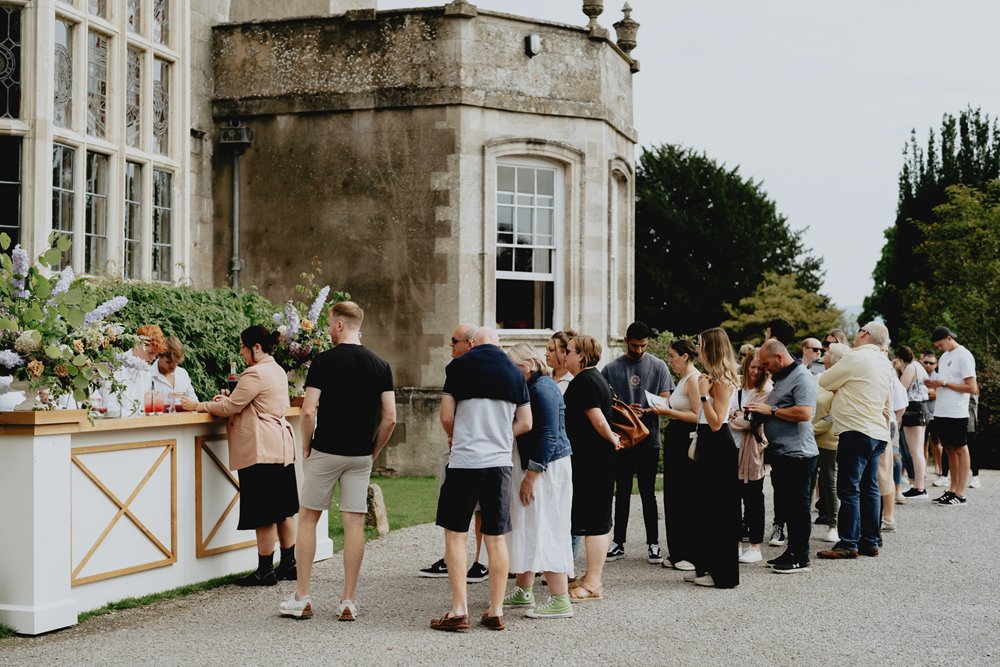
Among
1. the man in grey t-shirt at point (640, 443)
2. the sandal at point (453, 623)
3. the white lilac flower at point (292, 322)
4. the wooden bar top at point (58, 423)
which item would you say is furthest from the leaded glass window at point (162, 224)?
the sandal at point (453, 623)

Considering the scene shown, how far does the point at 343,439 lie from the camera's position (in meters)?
7.47

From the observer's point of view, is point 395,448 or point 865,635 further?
point 395,448

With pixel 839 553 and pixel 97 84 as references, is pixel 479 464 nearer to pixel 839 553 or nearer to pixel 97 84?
pixel 839 553

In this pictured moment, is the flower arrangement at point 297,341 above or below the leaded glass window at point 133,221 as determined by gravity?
below

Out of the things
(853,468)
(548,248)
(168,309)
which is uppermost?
(548,248)

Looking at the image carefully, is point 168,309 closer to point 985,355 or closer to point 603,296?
point 603,296

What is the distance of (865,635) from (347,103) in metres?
11.7

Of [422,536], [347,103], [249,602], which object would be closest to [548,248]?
[347,103]

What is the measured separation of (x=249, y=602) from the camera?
26.0 ft

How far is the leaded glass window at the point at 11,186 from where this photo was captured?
1133 cm

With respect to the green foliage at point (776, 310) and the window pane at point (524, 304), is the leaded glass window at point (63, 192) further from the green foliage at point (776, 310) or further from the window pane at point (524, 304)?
the green foliage at point (776, 310)

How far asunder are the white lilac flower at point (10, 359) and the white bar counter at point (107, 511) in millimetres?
305

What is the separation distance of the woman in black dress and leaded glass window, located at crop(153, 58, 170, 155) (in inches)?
289

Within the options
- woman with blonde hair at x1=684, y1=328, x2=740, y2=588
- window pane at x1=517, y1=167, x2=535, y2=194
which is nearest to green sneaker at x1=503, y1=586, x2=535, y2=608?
woman with blonde hair at x1=684, y1=328, x2=740, y2=588
